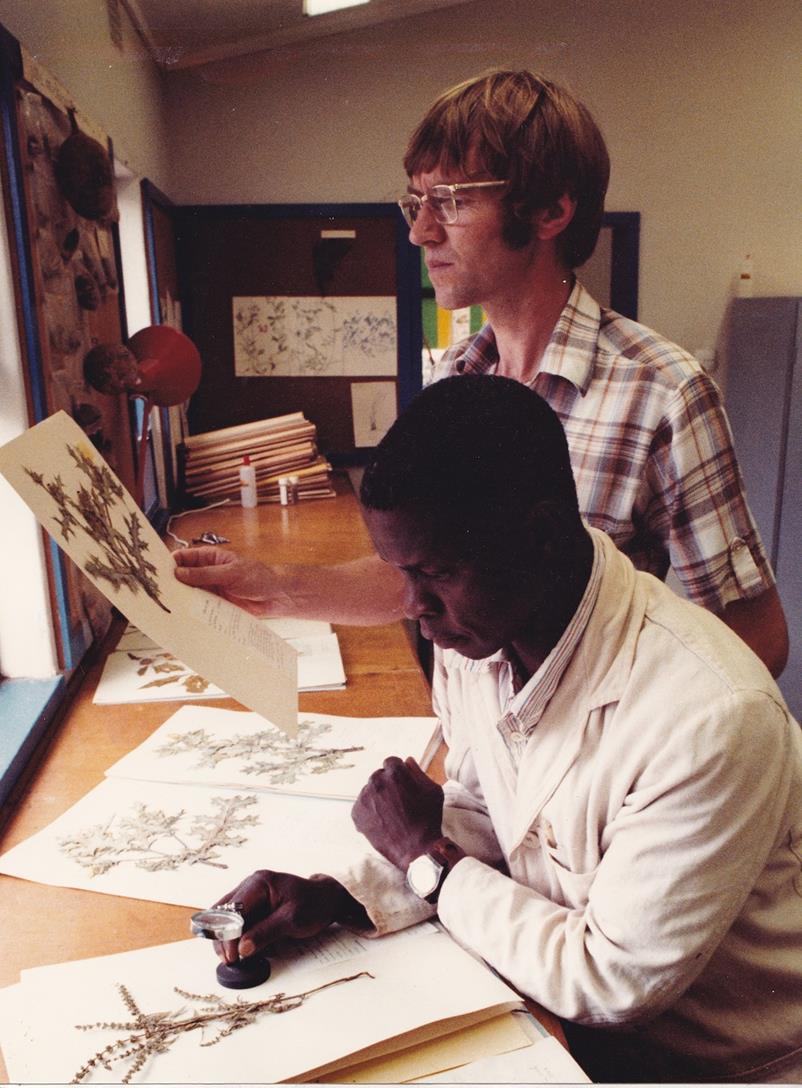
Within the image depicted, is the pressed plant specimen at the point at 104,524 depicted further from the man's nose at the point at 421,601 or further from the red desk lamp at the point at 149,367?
the red desk lamp at the point at 149,367

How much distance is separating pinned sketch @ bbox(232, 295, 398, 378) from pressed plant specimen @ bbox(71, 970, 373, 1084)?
1.09 metres

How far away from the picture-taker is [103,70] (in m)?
1.72

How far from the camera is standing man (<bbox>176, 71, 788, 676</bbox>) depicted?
1.21 m

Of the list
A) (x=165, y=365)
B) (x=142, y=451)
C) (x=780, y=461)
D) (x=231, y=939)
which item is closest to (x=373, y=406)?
(x=165, y=365)

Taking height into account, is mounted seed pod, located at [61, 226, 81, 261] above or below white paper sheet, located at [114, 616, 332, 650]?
above

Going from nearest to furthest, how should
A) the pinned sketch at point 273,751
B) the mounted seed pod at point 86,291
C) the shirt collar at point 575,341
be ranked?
1. the pinned sketch at point 273,751
2. the shirt collar at point 575,341
3. the mounted seed pod at point 86,291

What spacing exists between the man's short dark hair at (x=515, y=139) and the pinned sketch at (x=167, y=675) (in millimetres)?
825

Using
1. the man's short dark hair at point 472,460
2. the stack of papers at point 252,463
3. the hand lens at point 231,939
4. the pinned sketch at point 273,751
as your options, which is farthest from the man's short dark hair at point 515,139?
the stack of papers at point 252,463

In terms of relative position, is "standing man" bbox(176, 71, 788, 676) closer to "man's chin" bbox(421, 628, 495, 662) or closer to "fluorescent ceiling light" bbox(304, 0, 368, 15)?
"fluorescent ceiling light" bbox(304, 0, 368, 15)

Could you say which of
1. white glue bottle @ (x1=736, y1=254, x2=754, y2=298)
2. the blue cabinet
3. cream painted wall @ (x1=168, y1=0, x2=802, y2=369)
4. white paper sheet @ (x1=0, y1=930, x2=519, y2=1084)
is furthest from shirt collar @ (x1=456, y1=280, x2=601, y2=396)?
the blue cabinet

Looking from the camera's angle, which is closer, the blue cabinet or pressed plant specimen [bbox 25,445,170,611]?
pressed plant specimen [bbox 25,445,170,611]

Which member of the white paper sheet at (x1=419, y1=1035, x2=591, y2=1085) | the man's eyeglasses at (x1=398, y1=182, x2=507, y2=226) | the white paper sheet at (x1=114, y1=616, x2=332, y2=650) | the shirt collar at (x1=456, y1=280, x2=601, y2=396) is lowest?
the white paper sheet at (x1=114, y1=616, x2=332, y2=650)

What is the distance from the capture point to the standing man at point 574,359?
3.99 feet

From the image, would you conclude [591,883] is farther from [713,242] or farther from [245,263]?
[245,263]
